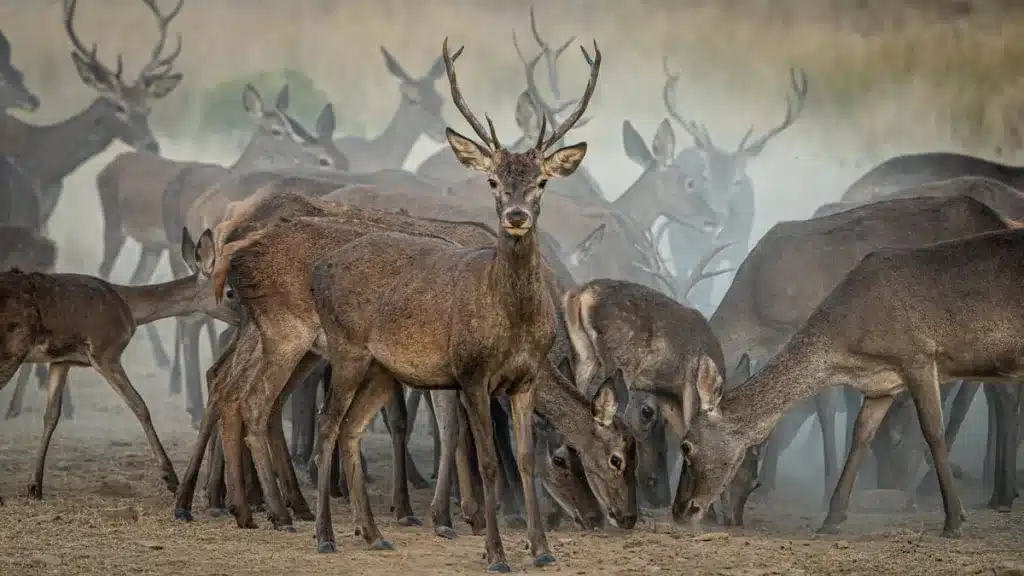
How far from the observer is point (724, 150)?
73.8ft

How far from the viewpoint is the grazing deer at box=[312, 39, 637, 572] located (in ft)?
25.7

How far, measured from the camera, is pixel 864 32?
65.7 feet

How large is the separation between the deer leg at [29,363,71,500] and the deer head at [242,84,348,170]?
34.1 ft

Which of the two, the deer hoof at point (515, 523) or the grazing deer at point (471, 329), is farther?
the deer hoof at point (515, 523)

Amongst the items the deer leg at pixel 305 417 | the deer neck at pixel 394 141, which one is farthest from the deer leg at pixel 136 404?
the deer neck at pixel 394 141

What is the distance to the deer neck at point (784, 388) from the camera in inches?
393

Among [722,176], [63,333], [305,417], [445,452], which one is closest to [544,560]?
[445,452]

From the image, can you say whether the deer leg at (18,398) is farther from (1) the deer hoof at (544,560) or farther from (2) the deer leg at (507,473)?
(1) the deer hoof at (544,560)

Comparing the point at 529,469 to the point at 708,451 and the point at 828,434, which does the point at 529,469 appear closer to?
the point at 708,451

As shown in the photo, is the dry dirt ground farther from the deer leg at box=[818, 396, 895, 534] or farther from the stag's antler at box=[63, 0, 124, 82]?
the stag's antler at box=[63, 0, 124, 82]

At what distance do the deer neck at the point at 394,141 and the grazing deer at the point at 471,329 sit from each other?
14.9m

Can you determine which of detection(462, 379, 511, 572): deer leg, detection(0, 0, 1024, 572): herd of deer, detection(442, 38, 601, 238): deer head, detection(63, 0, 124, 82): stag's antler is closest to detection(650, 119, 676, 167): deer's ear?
detection(0, 0, 1024, 572): herd of deer

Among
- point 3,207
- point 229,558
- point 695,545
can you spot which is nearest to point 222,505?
point 229,558

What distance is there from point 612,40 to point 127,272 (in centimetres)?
748
